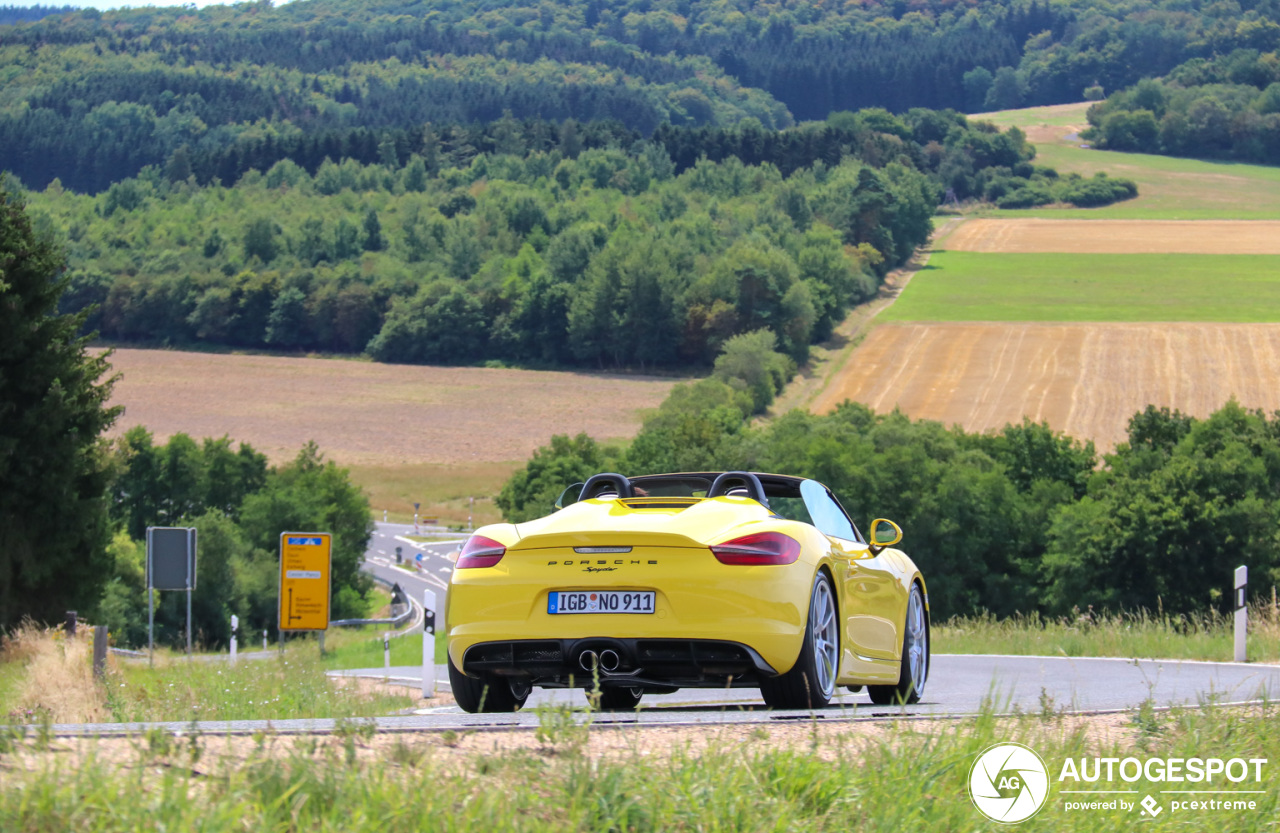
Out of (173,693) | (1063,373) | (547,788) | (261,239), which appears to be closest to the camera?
(547,788)

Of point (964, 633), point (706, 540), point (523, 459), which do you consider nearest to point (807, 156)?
point (523, 459)

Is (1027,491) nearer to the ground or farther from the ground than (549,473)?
farther from the ground

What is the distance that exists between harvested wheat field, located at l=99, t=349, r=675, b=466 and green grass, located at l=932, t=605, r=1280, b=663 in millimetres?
61704

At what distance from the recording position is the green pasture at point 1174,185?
143375mm

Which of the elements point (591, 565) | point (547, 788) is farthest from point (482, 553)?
point (547, 788)

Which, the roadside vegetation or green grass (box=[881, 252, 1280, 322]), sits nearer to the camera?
the roadside vegetation

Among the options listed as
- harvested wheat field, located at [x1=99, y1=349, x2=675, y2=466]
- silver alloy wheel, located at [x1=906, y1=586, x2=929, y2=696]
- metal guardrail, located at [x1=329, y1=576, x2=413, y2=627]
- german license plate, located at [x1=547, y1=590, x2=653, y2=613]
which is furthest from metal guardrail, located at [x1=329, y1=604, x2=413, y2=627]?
Answer: german license plate, located at [x1=547, y1=590, x2=653, y2=613]

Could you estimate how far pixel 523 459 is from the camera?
259ft

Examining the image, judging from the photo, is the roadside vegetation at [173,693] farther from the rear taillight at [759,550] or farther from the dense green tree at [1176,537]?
the dense green tree at [1176,537]

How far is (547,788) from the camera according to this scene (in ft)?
14.1

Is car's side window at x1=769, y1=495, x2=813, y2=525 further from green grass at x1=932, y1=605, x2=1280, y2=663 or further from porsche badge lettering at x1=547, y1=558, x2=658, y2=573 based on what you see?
green grass at x1=932, y1=605, x2=1280, y2=663

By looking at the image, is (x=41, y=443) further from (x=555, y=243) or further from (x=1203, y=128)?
(x=1203, y=128)

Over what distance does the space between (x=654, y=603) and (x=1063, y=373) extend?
262 ft

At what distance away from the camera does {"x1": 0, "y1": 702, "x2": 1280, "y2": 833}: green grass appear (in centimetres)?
381
